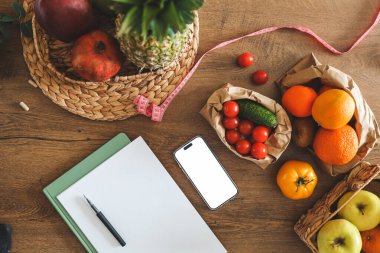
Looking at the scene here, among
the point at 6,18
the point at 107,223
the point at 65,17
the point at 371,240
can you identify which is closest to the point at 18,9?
the point at 6,18

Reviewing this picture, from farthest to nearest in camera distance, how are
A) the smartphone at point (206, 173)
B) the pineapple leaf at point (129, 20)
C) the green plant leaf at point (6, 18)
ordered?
the smartphone at point (206, 173)
the green plant leaf at point (6, 18)
the pineapple leaf at point (129, 20)

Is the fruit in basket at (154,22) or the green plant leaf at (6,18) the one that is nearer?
the fruit in basket at (154,22)

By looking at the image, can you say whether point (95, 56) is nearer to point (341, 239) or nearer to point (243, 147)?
point (243, 147)

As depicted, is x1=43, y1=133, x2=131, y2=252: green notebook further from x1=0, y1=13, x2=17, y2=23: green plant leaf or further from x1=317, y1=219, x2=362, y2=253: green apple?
x1=317, y1=219, x2=362, y2=253: green apple

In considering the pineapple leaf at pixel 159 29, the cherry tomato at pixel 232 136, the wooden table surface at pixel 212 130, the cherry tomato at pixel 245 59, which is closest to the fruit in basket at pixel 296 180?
the wooden table surface at pixel 212 130

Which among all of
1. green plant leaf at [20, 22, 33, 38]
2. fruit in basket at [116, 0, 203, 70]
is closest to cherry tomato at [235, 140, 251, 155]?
fruit in basket at [116, 0, 203, 70]

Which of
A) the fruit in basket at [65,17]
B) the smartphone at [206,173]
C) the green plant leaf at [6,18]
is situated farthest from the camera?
the smartphone at [206,173]

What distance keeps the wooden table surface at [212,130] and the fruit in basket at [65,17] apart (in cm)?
20

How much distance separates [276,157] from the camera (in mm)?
1151

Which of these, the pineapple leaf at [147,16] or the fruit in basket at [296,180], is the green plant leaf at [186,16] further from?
the fruit in basket at [296,180]

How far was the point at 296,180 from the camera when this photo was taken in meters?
1.15

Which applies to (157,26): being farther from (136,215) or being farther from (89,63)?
(136,215)

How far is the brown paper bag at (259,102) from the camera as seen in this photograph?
44.6 inches

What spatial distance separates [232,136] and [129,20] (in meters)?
0.46
